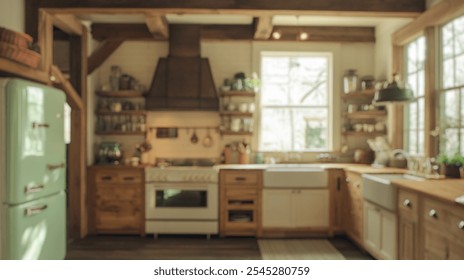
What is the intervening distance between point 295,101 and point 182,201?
1884 millimetres

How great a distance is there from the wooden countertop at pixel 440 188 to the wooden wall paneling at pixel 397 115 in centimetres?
141

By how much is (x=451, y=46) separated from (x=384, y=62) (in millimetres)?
1214

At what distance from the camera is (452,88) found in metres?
3.34

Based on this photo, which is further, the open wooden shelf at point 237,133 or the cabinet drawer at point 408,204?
the open wooden shelf at point 237,133

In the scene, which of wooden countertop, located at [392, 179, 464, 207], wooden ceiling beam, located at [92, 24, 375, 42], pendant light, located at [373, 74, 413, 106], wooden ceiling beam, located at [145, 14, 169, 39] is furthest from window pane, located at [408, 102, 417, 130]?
wooden ceiling beam, located at [145, 14, 169, 39]

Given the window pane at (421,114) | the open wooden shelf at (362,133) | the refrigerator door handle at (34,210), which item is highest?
the window pane at (421,114)

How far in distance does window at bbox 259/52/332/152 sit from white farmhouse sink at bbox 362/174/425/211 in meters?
1.48

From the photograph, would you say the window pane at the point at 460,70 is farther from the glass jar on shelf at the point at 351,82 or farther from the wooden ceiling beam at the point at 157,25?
the wooden ceiling beam at the point at 157,25

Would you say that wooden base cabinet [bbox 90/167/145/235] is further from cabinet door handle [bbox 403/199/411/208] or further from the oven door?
cabinet door handle [bbox 403/199/411/208]

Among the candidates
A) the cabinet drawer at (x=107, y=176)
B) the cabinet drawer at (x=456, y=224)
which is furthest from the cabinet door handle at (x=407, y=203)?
the cabinet drawer at (x=107, y=176)

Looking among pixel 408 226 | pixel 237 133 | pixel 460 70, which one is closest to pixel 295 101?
pixel 237 133

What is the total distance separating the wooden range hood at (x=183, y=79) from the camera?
14.9 ft
